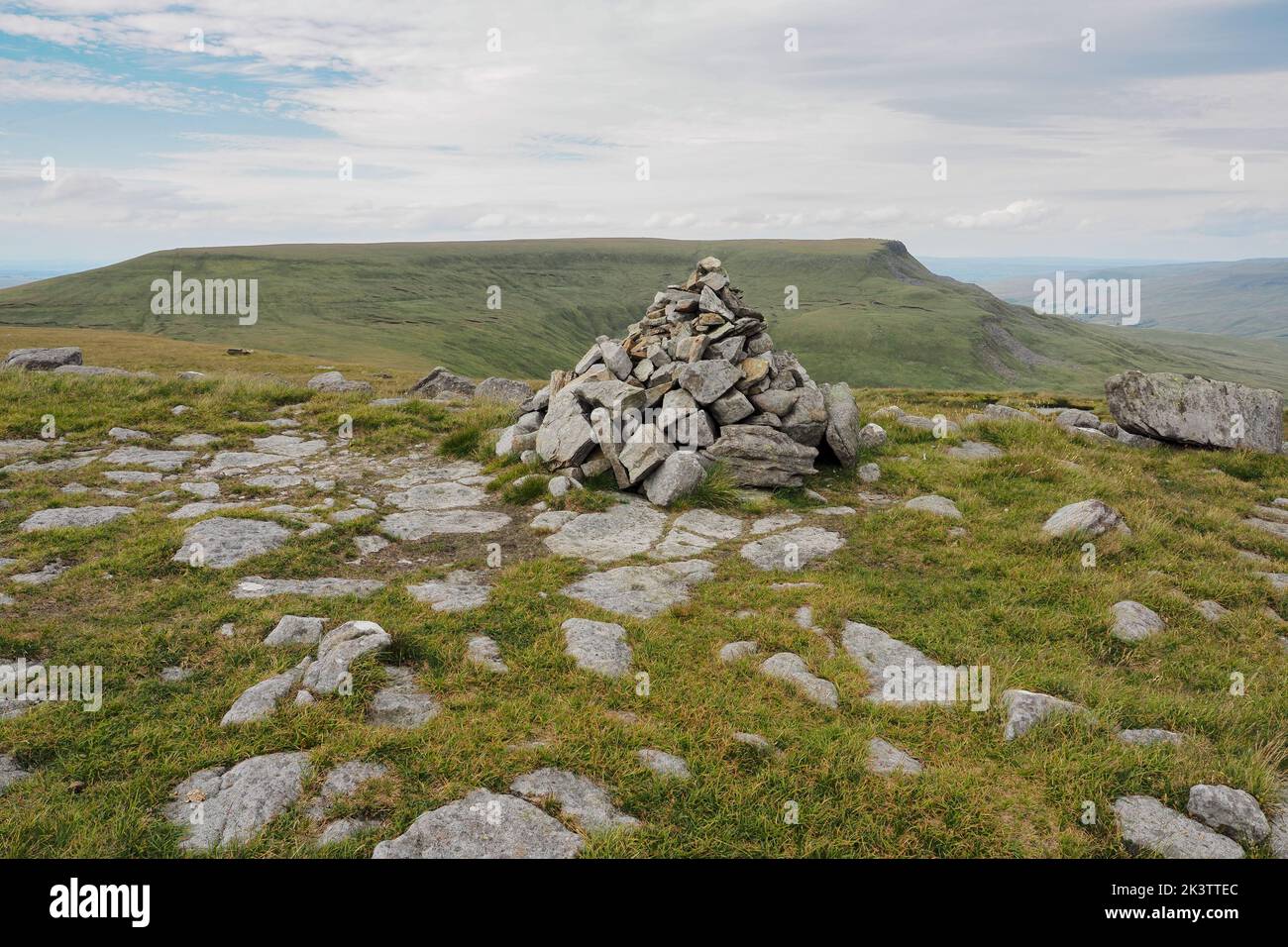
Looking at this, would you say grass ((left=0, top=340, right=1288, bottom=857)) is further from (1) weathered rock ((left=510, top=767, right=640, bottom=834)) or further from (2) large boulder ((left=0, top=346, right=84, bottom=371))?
(2) large boulder ((left=0, top=346, right=84, bottom=371))

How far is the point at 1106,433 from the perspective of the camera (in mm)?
22812

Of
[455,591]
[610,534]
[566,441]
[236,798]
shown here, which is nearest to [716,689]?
[455,591]

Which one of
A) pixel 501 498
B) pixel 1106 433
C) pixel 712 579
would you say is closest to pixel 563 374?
pixel 501 498

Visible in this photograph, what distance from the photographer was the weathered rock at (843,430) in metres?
17.2

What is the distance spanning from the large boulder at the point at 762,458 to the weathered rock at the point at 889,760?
8.89 m

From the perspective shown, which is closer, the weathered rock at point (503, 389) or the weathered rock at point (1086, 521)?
the weathered rock at point (1086, 521)

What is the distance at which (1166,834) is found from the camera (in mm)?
6188

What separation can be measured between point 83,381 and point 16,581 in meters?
15.7

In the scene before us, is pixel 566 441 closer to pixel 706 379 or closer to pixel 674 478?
pixel 674 478

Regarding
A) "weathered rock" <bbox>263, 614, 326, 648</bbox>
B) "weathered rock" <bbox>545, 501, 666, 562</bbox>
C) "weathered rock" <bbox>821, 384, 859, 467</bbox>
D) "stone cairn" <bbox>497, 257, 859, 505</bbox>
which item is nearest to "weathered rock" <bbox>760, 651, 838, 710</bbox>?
"weathered rock" <bbox>545, 501, 666, 562</bbox>

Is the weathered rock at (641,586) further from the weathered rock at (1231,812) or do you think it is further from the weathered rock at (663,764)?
the weathered rock at (1231,812)

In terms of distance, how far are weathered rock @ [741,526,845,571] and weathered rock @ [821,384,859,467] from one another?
3827mm

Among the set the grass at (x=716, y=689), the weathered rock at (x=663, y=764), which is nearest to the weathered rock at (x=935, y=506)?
the grass at (x=716, y=689)
